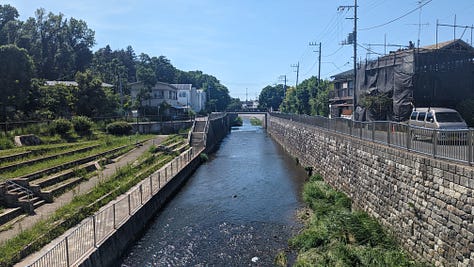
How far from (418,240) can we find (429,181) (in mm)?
1769

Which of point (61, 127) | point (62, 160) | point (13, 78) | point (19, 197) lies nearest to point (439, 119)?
point (19, 197)

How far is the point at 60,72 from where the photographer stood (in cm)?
7619

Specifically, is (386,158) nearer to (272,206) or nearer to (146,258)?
(272,206)

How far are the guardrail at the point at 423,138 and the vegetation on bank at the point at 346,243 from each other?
122 inches

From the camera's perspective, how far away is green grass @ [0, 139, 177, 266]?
443 inches

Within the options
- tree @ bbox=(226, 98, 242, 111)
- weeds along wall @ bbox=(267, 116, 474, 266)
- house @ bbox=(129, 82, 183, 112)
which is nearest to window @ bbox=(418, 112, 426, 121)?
weeds along wall @ bbox=(267, 116, 474, 266)

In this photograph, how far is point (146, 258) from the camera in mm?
13508

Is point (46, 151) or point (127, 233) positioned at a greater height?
point (46, 151)

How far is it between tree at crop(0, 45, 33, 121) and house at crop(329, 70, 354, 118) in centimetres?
3505

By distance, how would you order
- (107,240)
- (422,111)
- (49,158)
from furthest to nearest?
1. (49,158)
2. (422,111)
3. (107,240)

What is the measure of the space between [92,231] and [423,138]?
11314mm

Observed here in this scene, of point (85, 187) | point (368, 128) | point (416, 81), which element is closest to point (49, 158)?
point (85, 187)

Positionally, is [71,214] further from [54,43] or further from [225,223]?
[54,43]

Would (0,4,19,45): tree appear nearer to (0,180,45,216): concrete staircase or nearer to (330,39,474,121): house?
(0,180,45,216): concrete staircase
